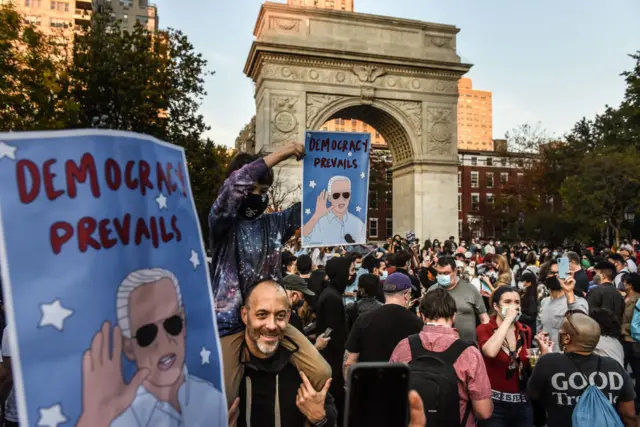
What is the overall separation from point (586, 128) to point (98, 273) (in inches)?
2267

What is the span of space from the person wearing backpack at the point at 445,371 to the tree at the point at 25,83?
14.7 metres

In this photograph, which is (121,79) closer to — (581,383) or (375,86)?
(375,86)

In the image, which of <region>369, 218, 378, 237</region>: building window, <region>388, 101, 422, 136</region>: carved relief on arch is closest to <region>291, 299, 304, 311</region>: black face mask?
<region>388, 101, 422, 136</region>: carved relief on arch

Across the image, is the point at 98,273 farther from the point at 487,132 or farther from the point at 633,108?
the point at 487,132

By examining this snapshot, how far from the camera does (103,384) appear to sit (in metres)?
1.56

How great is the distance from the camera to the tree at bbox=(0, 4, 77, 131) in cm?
1509

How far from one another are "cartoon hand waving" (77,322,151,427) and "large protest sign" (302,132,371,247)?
2.97 metres

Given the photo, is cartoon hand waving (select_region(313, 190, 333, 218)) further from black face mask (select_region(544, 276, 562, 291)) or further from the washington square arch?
the washington square arch

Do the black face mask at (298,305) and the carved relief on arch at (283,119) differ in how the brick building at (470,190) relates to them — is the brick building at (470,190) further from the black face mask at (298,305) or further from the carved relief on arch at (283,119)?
the black face mask at (298,305)

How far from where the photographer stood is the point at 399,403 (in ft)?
5.82

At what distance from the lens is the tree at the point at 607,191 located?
103 feet

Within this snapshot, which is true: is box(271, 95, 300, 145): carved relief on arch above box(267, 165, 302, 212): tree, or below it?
above

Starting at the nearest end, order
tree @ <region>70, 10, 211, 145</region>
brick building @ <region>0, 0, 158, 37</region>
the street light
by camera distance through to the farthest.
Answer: tree @ <region>70, 10, 211, 145</region> < the street light < brick building @ <region>0, 0, 158, 37</region>

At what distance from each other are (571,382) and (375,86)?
96.4 feet
